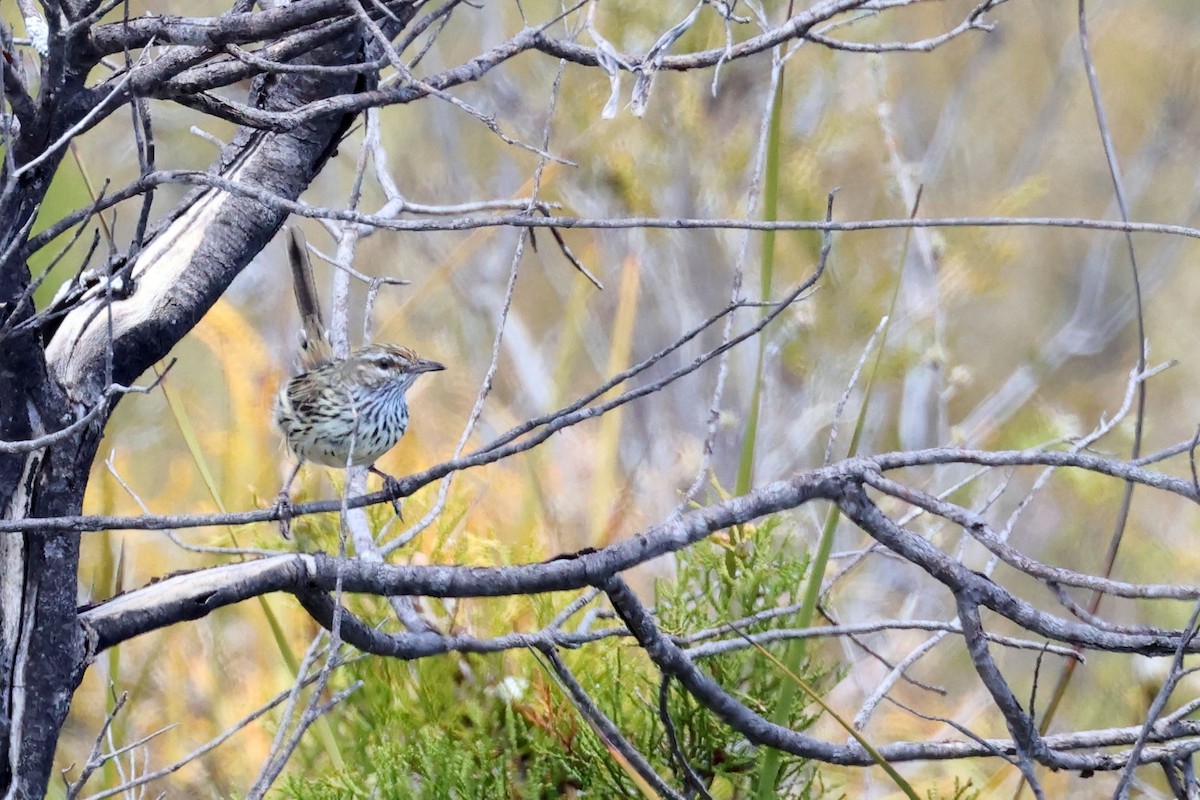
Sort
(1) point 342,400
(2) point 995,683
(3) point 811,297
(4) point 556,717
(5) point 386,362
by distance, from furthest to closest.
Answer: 1. (3) point 811,297
2. (5) point 386,362
3. (1) point 342,400
4. (4) point 556,717
5. (2) point 995,683

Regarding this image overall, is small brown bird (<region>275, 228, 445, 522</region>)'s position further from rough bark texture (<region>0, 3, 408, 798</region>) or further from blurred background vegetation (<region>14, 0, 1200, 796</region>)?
blurred background vegetation (<region>14, 0, 1200, 796</region>)

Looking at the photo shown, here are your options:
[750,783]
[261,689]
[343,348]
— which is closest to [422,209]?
[343,348]

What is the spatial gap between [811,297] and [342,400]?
8.87 ft

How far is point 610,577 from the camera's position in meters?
1.48

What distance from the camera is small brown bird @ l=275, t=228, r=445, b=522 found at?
109 inches

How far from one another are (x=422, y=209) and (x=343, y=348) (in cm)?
57

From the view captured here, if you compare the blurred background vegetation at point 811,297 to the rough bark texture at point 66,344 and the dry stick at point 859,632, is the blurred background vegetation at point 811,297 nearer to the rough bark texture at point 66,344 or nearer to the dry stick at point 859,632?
the rough bark texture at point 66,344

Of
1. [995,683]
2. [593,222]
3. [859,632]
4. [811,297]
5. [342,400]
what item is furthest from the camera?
[811,297]

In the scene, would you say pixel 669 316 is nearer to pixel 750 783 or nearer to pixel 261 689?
pixel 261 689

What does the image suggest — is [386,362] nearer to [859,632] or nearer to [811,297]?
A: [859,632]

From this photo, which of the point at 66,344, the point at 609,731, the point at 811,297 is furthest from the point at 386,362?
the point at 811,297

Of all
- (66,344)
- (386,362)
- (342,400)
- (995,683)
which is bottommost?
(995,683)

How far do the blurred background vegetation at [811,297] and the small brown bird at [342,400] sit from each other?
1009 millimetres

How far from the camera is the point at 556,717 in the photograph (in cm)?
227
